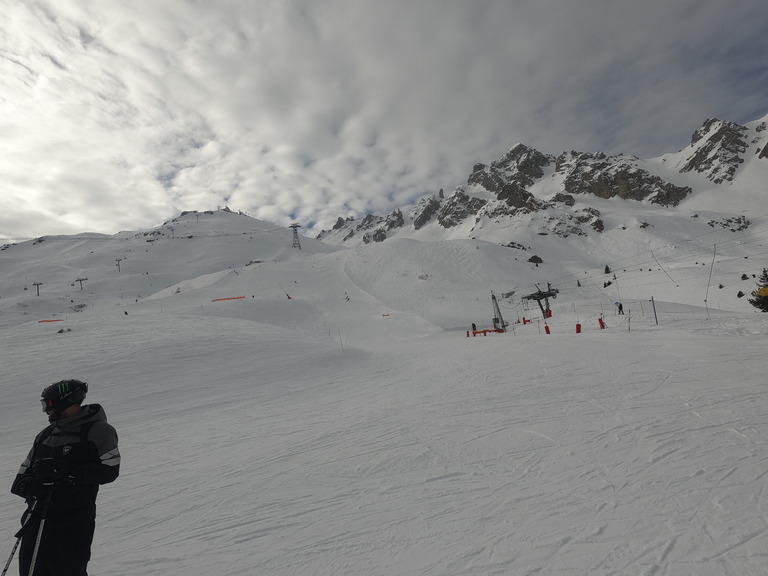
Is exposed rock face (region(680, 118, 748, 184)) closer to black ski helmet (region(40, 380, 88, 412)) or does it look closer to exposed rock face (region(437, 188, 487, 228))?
exposed rock face (region(437, 188, 487, 228))

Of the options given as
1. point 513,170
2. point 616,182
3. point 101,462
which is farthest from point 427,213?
point 101,462

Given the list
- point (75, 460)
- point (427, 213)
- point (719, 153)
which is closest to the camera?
point (75, 460)

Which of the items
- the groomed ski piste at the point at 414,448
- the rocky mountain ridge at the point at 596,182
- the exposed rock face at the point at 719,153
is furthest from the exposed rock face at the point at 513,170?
the groomed ski piste at the point at 414,448

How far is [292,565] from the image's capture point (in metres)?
3.68

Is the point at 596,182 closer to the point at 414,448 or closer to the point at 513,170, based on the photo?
the point at 513,170

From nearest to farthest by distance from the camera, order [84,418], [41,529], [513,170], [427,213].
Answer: [41,529]
[84,418]
[513,170]
[427,213]

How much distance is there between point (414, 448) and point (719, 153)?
506 ft

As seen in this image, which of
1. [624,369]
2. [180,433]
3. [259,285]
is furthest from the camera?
[259,285]

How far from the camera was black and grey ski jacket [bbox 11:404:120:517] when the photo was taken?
2873 mm

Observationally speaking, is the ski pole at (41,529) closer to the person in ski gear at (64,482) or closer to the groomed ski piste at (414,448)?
the person in ski gear at (64,482)

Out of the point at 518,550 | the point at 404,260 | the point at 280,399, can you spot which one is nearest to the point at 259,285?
the point at 404,260

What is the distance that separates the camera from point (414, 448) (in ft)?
21.0

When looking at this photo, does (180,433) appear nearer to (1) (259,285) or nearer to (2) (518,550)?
(2) (518,550)

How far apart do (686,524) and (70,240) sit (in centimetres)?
16465
